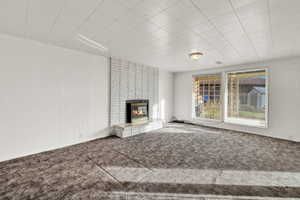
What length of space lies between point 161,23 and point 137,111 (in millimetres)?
3393

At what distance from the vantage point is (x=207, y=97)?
6195 mm

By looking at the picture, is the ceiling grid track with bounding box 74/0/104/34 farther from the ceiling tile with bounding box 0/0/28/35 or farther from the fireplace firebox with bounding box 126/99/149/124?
the fireplace firebox with bounding box 126/99/149/124

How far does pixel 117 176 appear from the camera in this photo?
2240mm

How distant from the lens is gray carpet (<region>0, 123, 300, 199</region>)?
6.25 feet

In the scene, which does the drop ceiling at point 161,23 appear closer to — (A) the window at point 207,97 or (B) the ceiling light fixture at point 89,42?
(B) the ceiling light fixture at point 89,42

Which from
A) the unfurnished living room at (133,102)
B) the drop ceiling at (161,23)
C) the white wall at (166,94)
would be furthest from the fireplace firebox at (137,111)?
the drop ceiling at (161,23)

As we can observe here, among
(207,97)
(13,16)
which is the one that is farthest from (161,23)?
(207,97)

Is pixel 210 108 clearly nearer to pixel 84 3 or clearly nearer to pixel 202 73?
pixel 202 73

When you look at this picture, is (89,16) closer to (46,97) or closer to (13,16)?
(13,16)

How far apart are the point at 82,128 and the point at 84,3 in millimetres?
3098

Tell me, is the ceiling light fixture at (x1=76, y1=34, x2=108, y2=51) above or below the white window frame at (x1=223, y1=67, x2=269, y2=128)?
above

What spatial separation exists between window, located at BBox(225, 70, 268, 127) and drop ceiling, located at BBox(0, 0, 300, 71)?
1.56 m

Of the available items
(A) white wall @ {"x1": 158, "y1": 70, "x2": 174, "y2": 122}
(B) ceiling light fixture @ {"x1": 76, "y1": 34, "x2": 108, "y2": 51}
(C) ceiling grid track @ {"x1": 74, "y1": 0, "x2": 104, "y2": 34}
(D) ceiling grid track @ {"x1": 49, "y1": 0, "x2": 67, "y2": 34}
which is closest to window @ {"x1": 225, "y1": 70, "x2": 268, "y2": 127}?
(A) white wall @ {"x1": 158, "y1": 70, "x2": 174, "y2": 122}

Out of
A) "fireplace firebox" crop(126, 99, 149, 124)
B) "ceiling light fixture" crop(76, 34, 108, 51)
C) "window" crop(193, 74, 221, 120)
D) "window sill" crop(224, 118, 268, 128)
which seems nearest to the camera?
"ceiling light fixture" crop(76, 34, 108, 51)
